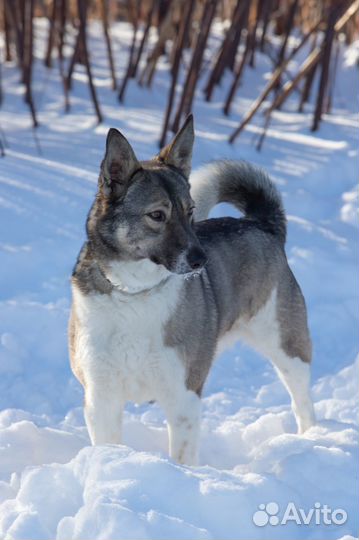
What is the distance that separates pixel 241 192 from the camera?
4340 mm

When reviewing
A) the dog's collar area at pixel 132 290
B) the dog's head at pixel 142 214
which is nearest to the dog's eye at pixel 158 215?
the dog's head at pixel 142 214

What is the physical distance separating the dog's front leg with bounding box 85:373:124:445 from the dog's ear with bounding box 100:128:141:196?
0.78 metres

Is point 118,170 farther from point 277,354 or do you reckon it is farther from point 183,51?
point 183,51

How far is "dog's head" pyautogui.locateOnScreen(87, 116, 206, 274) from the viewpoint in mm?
3268

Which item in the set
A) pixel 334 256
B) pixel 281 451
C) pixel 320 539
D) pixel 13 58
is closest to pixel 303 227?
pixel 334 256

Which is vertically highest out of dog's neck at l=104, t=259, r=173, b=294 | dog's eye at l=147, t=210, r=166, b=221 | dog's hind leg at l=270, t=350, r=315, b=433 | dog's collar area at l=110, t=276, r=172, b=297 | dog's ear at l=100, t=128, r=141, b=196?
dog's ear at l=100, t=128, r=141, b=196

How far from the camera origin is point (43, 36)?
433 inches

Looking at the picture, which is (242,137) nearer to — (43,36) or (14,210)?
(14,210)

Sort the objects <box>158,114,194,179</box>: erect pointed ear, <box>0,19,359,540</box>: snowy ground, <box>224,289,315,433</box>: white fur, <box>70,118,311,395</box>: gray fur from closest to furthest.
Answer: <box>0,19,359,540</box>: snowy ground < <box>70,118,311,395</box>: gray fur < <box>158,114,194,179</box>: erect pointed ear < <box>224,289,315,433</box>: white fur

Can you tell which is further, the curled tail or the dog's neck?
the curled tail

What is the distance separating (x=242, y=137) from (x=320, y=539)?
5.74m

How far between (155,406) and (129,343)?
1350 millimetres

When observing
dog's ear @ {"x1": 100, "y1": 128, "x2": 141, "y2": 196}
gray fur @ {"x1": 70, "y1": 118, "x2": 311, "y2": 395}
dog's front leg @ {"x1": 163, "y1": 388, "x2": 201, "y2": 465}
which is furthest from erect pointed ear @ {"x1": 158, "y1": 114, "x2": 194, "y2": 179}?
dog's front leg @ {"x1": 163, "y1": 388, "x2": 201, "y2": 465}

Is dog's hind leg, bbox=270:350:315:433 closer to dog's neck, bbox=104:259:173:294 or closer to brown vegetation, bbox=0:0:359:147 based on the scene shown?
dog's neck, bbox=104:259:173:294
